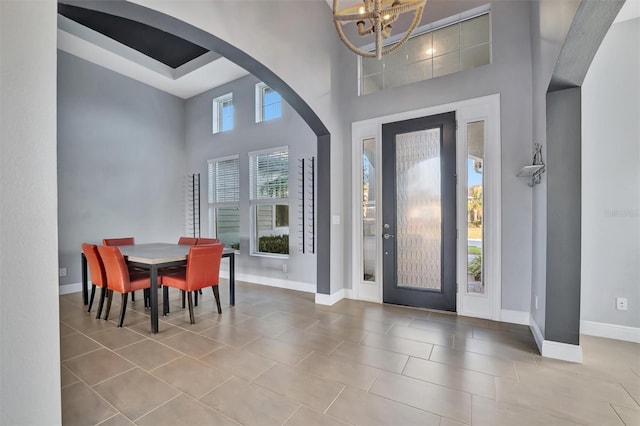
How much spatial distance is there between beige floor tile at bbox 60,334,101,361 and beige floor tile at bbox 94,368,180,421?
0.70m

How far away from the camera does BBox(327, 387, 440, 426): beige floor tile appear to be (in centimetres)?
164

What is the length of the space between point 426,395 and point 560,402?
2.69 ft

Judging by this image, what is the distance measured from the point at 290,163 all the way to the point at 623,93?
399 centimetres

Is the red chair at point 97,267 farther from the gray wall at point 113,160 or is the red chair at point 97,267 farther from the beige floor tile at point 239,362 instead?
the beige floor tile at point 239,362

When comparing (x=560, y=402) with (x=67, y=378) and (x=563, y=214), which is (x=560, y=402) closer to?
(x=563, y=214)

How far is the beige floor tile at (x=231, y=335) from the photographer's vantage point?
2.69 metres

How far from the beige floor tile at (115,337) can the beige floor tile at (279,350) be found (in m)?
1.16

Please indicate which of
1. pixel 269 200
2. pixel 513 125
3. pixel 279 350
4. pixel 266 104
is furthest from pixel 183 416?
pixel 266 104

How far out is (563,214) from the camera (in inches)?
89.9

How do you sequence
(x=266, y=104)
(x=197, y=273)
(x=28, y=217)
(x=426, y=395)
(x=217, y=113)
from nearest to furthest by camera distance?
(x=28, y=217), (x=426, y=395), (x=197, y=273), (x=266, y=104), (x=217, y=113)

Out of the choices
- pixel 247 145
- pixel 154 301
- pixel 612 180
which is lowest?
pixel 154 301

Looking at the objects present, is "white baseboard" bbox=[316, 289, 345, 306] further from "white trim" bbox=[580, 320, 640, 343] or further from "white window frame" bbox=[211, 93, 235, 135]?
"white window frame" bbox=[211, 93, 235, 135]

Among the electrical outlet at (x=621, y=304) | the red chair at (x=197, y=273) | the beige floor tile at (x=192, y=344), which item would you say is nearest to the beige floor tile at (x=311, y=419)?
the beige floor tile at (x=192, y=344)

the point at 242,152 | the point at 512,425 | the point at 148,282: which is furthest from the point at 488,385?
the point at 242,152
